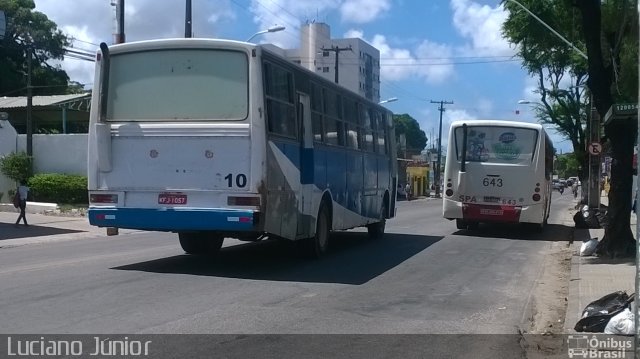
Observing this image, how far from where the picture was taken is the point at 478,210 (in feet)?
70.4

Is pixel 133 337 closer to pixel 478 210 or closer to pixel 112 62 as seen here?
pixel 112 62

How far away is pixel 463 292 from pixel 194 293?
3903 millimetres

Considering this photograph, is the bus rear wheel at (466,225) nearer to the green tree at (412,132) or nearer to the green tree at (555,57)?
the green tree at (555,57)

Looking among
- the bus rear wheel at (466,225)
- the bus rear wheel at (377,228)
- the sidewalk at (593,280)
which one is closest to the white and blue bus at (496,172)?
the bus rear wheel at (466,225)

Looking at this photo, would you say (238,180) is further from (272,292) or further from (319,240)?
(319,240)

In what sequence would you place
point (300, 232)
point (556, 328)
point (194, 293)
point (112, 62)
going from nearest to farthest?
point (556, 328) < point (194, 293) < point (112, 62) < point (300, 232)

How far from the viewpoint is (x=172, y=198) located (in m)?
11.4

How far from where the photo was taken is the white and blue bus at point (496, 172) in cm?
2117

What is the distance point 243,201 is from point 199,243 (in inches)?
142

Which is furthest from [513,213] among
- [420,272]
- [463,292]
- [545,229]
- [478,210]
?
[463,292]

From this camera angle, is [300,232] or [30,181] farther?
[30,181]

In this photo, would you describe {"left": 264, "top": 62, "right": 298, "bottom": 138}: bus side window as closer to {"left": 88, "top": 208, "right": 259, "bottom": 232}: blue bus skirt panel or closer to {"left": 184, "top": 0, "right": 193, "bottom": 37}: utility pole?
{"left": 88, "top": 208, "right": 259, "bottom": 232}: blue bus skirt panel

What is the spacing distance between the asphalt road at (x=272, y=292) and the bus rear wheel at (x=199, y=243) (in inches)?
10.9

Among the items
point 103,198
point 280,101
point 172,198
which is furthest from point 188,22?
point 172,198
